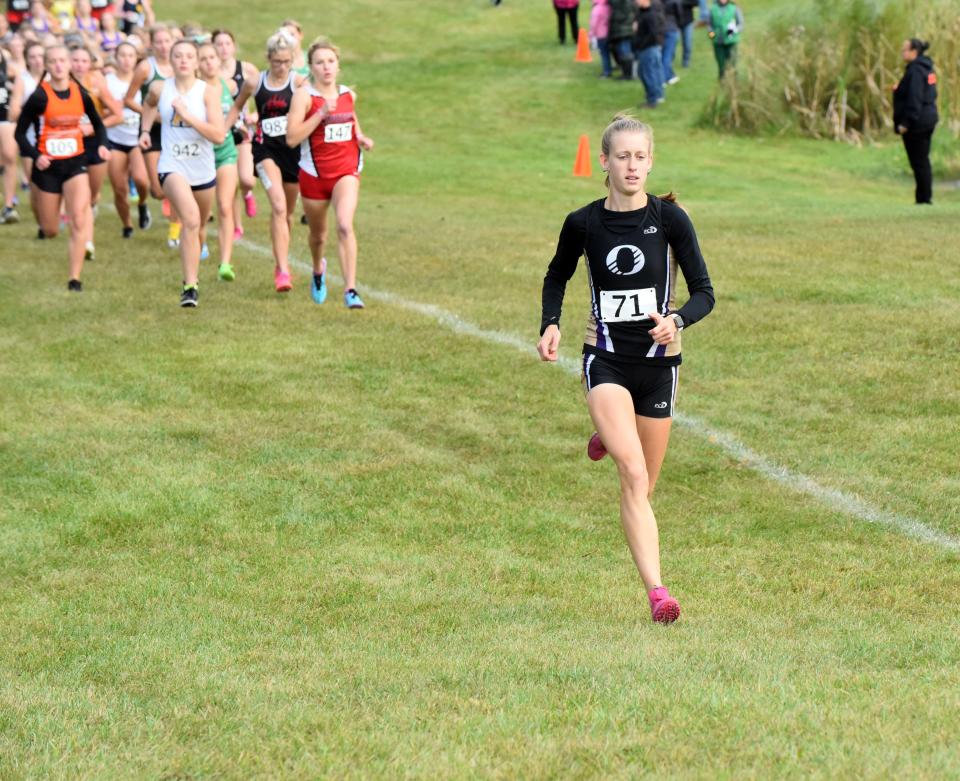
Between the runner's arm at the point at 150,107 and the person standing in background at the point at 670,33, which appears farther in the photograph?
the person standing in background at the point at 670,33

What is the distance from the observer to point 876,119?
96.3 ft

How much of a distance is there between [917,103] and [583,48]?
52.2 ft

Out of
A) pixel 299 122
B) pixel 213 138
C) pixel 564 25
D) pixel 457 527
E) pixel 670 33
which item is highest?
pixel 299 122

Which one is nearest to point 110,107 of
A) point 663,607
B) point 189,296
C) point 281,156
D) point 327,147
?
point 281,156

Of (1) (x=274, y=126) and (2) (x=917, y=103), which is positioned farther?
(2) (x=917, y=103)

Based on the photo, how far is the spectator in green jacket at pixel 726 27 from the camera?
2891 centimetres

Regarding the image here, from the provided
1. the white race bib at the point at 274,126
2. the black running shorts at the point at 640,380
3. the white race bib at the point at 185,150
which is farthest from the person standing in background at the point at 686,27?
the black running shorts at the point at 640,380

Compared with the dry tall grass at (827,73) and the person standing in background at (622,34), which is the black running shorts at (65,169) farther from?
the person standing in background at (622,34)

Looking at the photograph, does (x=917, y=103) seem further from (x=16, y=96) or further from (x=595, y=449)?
(x=595, y=449)

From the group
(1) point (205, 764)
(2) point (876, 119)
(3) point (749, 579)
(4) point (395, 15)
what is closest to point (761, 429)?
(3) point (749, 579)

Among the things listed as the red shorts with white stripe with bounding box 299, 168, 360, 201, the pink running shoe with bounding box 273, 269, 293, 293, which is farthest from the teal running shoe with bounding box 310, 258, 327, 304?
the red shorts with white stripe with bounding box 299, 168, 360, 201

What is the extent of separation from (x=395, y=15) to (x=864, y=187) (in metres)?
20.7

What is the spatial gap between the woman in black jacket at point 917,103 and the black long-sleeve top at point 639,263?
15.0 metres

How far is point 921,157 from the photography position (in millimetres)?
20938
